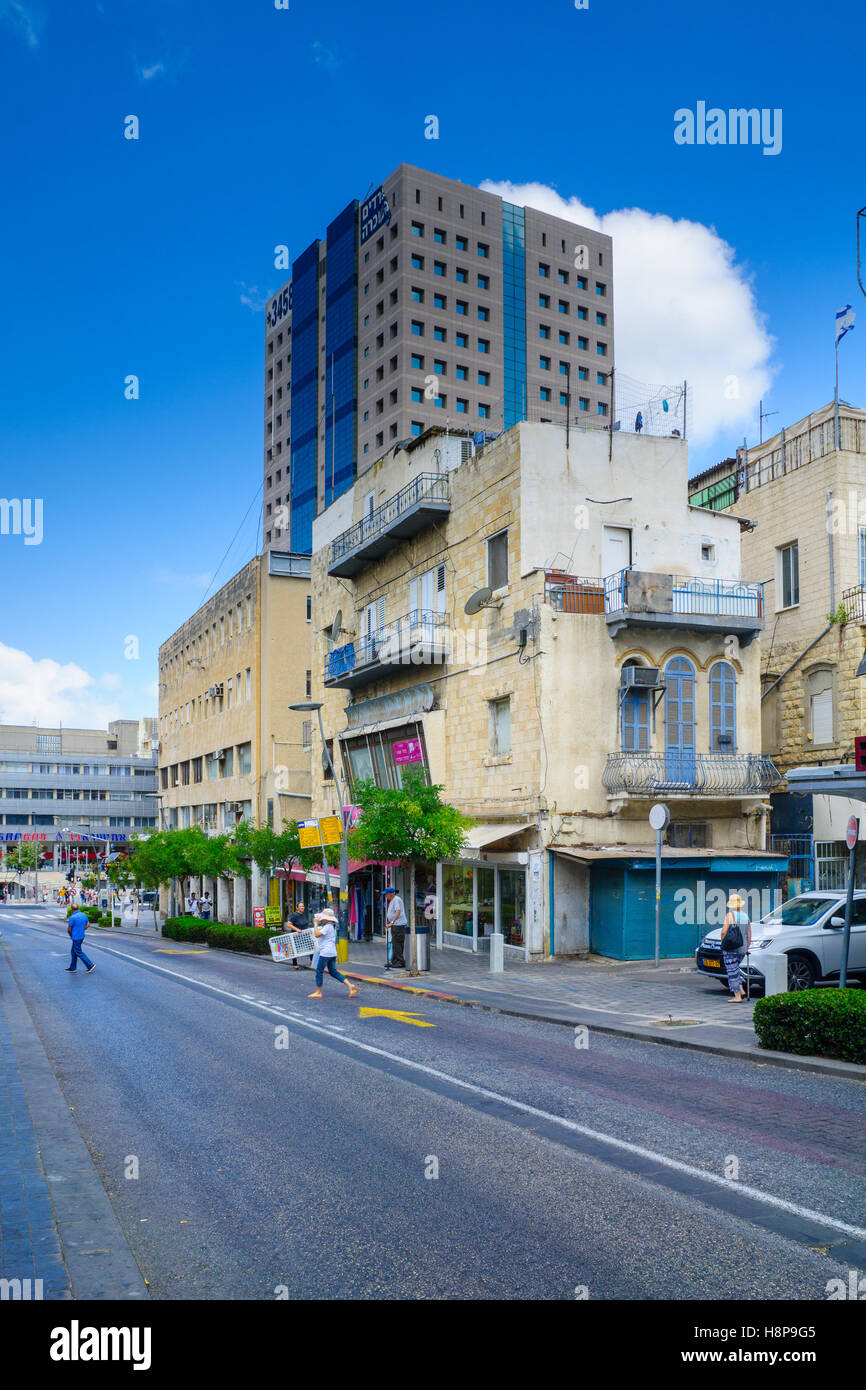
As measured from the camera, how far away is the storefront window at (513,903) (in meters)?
26.3

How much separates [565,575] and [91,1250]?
21473mm

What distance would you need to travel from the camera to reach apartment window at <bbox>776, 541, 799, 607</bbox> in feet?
100

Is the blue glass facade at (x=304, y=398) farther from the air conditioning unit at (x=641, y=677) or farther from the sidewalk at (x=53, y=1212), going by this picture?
the sidewalk at (x=53, y=1212)

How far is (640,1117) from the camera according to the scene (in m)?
9.37

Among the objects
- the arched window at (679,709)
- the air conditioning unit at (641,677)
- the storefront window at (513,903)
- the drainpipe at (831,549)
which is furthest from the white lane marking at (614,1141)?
the drainpipe at (831,549)

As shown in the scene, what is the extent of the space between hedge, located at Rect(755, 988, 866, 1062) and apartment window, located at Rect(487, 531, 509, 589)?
16.3m

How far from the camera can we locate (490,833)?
26.3m

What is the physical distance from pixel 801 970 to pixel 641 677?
959 cm

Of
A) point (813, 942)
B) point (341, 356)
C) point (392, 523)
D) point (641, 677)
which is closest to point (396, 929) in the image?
point (641, 677)

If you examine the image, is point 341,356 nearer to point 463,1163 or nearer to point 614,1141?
point 614,1141

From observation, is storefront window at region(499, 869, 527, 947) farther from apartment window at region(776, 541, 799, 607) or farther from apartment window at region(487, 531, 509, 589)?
apartment window at region(776, 541, 799, 607)

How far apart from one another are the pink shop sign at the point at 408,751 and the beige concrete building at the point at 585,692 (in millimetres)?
495

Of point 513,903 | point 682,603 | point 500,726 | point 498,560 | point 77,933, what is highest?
point 498,560

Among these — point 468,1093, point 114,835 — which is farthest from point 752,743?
point 114,835
